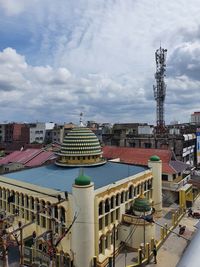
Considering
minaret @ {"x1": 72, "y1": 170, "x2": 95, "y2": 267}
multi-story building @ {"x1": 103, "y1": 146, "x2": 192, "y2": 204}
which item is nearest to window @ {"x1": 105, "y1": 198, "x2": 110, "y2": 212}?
minaret @ {"x1": 72, "y1": 170, "x2": 95, "y2": 267}

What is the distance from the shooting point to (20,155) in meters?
44.1

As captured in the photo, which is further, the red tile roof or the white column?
the red tile roof

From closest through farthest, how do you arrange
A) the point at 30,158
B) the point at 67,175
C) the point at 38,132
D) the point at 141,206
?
1. the point at 141,206
2. the point at 67,175
3. the point at 30,158
4. the point at 38,132

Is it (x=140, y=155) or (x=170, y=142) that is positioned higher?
(x=170, y=142)

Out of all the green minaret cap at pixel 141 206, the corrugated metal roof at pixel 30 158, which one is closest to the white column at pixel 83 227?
the green minaret cap at pixel 141 206

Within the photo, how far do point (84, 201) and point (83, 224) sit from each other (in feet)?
5.44

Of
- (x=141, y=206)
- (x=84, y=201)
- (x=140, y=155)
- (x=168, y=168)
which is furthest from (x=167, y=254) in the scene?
(x=140, y=155)

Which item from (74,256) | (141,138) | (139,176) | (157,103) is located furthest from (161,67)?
(74,256)

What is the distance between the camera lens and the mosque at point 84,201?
20.2 meters

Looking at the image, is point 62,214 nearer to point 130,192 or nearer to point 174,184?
point 130,192

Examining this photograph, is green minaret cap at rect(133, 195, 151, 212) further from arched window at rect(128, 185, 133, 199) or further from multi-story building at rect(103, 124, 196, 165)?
multi-story building at rect(103, 124, 196, 165)

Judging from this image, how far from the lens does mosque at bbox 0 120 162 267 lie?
20.2m

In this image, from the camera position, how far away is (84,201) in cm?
2002

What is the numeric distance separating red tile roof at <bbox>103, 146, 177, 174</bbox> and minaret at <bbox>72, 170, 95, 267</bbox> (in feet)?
61.0
